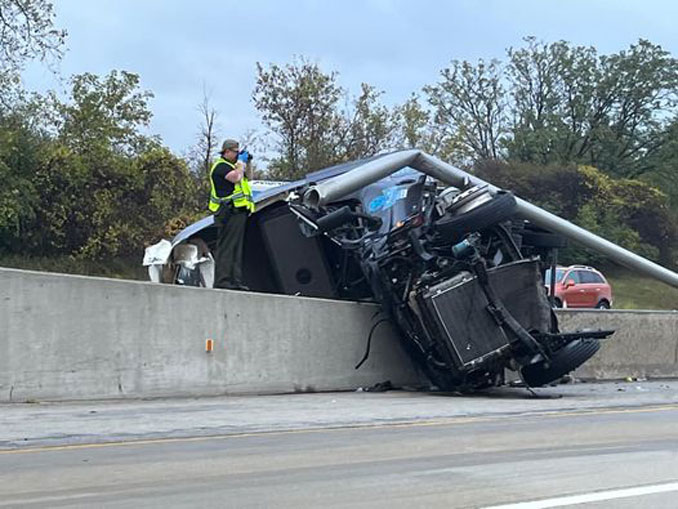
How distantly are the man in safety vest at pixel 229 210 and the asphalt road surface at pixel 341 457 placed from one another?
7.38ft

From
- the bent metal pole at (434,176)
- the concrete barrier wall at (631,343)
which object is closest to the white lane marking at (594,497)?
the bent metal pole at (434,176)

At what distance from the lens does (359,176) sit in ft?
44.5

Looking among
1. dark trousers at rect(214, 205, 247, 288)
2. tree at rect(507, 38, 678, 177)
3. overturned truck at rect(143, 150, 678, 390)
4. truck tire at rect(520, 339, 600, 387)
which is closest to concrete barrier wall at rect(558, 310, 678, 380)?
overturned truck at rect(143, 150, 678, 390)

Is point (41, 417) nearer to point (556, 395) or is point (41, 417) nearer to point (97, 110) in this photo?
point (556, 395)

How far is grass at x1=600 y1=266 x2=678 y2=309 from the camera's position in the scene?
47.3 metres

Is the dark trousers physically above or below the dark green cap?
below

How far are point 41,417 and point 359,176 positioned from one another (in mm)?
5571

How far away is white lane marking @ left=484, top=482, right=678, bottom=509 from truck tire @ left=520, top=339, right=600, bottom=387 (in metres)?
5.75

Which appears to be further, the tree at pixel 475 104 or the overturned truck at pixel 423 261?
the tree at pixel 475 104

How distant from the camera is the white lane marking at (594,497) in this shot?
6484mm

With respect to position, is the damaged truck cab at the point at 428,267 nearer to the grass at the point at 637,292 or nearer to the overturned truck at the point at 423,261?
the overturned truck at the point at 423,261

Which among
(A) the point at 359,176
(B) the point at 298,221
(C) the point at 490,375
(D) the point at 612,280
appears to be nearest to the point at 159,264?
(B) the point at 298,221

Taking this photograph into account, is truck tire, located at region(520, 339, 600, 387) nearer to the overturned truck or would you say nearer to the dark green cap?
the overturned truck

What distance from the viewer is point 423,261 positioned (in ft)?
42.4
